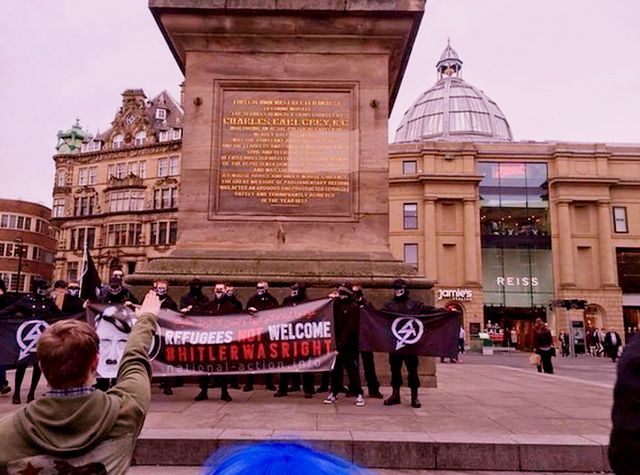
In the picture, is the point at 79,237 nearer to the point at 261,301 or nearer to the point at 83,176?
the point at 83,176

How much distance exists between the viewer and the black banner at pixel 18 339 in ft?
30.1

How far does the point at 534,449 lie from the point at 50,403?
5201 millimetres

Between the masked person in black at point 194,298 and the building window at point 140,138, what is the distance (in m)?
72.8

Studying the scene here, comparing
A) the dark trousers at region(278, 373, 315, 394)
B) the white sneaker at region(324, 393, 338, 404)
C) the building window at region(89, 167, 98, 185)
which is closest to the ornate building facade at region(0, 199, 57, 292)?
the building window at region(89, 167, 98, 185)

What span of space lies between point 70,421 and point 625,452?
6.90ft

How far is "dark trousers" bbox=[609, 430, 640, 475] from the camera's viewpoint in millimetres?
2035

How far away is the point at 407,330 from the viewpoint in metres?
9.38

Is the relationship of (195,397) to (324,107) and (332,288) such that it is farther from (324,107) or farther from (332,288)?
(324,107)

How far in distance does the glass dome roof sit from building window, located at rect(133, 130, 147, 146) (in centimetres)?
3752

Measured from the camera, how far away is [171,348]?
28.9ft

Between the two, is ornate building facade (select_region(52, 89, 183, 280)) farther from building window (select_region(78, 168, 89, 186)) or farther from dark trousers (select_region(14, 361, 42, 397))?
dark trousers (select_region(14, 361, 42, 397))

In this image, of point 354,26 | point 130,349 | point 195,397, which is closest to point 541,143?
point 354,26

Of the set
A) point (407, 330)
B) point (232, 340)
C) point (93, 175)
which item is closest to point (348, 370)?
point (407, 330)

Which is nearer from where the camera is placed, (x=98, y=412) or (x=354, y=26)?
(x=98, y=412)
